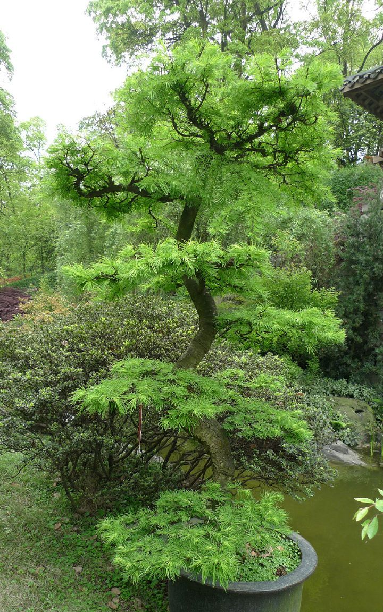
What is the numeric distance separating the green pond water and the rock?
74 cm

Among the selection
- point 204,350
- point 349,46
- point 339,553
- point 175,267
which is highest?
point 349,46

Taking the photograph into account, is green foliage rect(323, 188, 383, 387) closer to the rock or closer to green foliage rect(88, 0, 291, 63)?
the rock

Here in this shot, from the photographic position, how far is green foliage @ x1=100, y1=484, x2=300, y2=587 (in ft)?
7.22

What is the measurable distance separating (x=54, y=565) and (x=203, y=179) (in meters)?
2.80

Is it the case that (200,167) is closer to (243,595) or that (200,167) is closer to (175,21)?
(243,595)

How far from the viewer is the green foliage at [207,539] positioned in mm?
2201

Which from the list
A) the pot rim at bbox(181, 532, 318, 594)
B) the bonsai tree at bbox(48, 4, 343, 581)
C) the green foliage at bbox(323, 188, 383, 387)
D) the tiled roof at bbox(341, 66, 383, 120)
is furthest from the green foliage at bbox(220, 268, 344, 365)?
the green foliage at bbox(323, 188, 383, 387)

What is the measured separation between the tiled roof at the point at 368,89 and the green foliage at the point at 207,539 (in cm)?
609

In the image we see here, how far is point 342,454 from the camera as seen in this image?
6367 mm

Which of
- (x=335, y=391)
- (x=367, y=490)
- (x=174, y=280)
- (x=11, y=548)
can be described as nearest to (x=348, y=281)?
(x=335, y=391)

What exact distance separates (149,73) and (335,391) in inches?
263

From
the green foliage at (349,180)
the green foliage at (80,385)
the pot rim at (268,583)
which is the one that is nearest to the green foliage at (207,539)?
the pot rim at (268,583)

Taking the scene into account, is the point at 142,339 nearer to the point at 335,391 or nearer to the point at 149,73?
the point at 149,73

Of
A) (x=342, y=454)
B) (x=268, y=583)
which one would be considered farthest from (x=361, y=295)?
(x=268, y=583)
